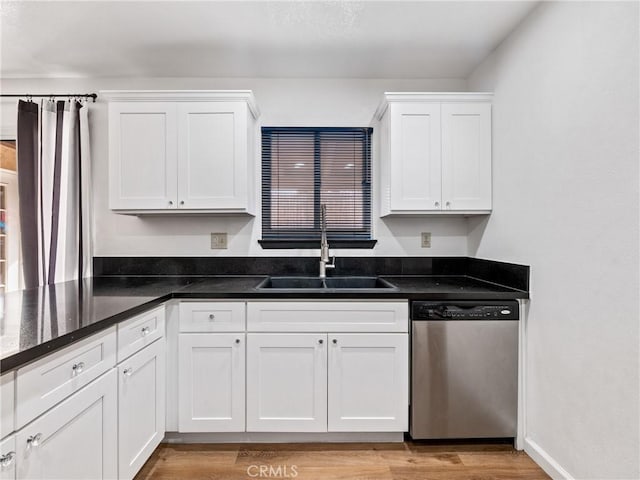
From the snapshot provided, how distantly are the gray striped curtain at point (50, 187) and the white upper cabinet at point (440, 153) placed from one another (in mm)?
2249

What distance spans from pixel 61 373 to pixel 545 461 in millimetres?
2193

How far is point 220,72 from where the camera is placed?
8.38 ft

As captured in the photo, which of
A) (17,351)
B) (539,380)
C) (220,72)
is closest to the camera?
(17,351)

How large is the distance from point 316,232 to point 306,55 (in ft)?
4.01

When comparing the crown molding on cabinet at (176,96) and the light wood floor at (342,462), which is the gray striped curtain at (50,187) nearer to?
the crown molding on cabinet at (176,96)

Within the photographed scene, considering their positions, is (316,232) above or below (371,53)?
below

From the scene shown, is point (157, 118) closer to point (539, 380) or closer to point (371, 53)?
point (371, 53)

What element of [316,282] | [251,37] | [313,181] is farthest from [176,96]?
[316,282]

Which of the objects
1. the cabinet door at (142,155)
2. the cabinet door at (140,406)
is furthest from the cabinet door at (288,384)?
the cabinet door at (142,155)

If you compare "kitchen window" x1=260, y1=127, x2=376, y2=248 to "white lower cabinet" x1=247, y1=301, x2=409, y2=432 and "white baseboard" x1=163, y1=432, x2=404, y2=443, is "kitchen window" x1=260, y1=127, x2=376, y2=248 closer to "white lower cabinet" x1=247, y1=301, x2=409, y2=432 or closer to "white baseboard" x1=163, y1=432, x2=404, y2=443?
"white lower cabinet" x1=247, y1=301, x2=409, y2=432

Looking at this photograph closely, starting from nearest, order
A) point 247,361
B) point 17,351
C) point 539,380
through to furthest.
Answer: point 17,351
point 539,380
point 247,361

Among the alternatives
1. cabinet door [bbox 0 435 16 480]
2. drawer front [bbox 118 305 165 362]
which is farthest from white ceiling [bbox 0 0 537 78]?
cabinet door [bbox 0 435 16 480]

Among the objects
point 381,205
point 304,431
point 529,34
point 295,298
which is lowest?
point 304,431

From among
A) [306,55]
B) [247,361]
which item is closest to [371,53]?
[306,55]
